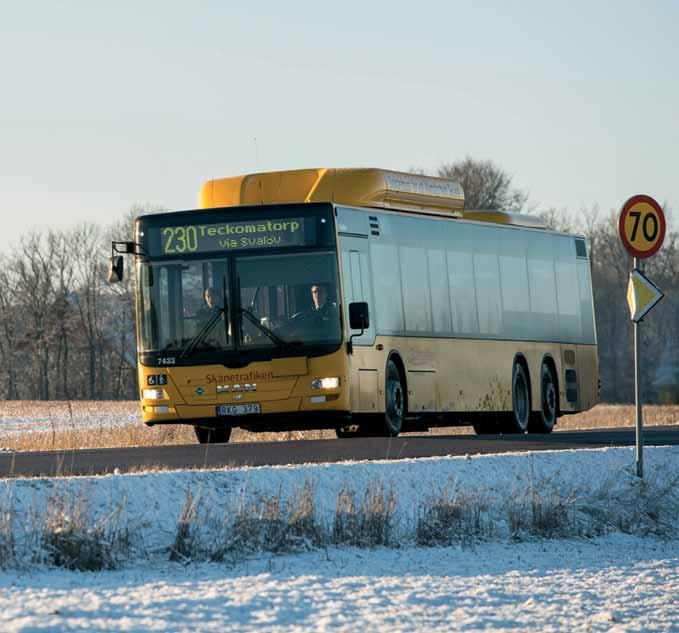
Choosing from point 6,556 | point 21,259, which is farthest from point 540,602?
point 21,259

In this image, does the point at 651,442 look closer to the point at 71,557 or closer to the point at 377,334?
the point at 377,334

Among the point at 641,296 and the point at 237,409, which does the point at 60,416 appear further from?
the point at 641,296

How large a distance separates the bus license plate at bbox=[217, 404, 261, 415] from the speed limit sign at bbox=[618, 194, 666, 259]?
677cm

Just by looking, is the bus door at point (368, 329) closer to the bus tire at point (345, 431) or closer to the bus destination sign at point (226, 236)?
the bus destination sign at point (226, 236)

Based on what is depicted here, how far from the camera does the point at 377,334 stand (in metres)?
26.0

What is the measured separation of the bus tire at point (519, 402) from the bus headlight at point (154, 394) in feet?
24.6

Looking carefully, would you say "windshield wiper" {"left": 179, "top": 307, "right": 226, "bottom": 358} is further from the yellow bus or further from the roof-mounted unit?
the roof-mounted unit

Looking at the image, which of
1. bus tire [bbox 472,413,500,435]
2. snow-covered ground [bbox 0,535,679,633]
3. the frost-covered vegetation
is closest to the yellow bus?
bus tire [bbox 472,413,500,435]

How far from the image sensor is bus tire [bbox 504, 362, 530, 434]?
30.7 m

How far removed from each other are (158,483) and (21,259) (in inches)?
3774

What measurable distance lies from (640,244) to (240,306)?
7.02m

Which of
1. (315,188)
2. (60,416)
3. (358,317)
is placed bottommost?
(358,317)

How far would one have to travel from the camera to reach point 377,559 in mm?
14844

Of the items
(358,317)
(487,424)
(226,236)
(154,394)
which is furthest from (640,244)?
(487,424)
